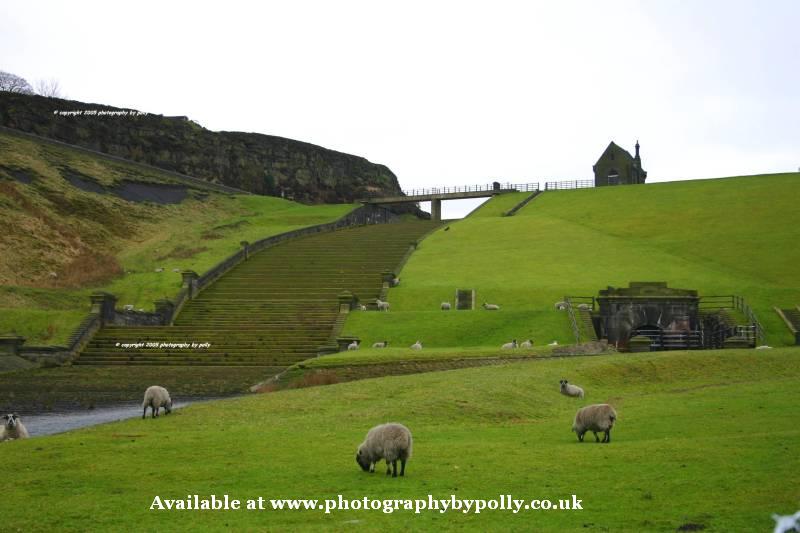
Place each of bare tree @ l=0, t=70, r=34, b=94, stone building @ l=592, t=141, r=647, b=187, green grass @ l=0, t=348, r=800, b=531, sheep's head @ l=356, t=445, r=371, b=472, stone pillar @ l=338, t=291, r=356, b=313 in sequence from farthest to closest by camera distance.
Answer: bare tree @ l=0, t=70, r=34, b=94 → stone building @ l=592, t=141, r=647, b=187 → stone pillar @ l=338, t=291, r=356, b=313 → sheep's head @ l=356, t=445, r=371, b=472 → green grass @ l=0, t=348, r=800, b=531

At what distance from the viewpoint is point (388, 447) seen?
16531mm

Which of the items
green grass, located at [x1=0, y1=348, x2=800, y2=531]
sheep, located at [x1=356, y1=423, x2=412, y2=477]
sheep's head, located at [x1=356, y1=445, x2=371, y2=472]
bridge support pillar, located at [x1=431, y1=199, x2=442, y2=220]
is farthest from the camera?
bridge support pillar, located at [x1=431, y1=199, x2=442, y2=220]

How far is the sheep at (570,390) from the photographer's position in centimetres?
3059

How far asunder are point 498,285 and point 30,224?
4224cm

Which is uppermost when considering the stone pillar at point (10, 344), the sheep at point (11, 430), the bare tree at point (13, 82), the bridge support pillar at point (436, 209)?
the bare tree at point (13, 82)

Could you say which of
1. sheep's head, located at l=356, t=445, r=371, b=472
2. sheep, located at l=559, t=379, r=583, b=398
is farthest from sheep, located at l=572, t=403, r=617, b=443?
sheep, located at l=559, t=379, r=583, b=398

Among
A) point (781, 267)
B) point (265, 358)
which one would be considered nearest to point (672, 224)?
point (781, 267)

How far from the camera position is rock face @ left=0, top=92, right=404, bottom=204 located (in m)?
114

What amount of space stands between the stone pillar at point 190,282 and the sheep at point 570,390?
39.1m

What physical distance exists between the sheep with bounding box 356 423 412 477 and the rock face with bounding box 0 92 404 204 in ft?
347

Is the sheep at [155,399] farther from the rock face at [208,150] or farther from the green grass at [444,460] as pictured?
the rock face at [208,150]

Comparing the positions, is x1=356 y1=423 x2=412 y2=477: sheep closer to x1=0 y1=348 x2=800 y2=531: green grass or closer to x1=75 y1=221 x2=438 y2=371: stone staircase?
x1=0 y1=348 x2=800 y2=531: green grass

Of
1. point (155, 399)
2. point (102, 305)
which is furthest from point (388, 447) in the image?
point (102, 305)

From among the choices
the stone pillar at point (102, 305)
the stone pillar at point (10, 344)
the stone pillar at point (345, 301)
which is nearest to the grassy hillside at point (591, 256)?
the stone pillar at point (345, 301)
